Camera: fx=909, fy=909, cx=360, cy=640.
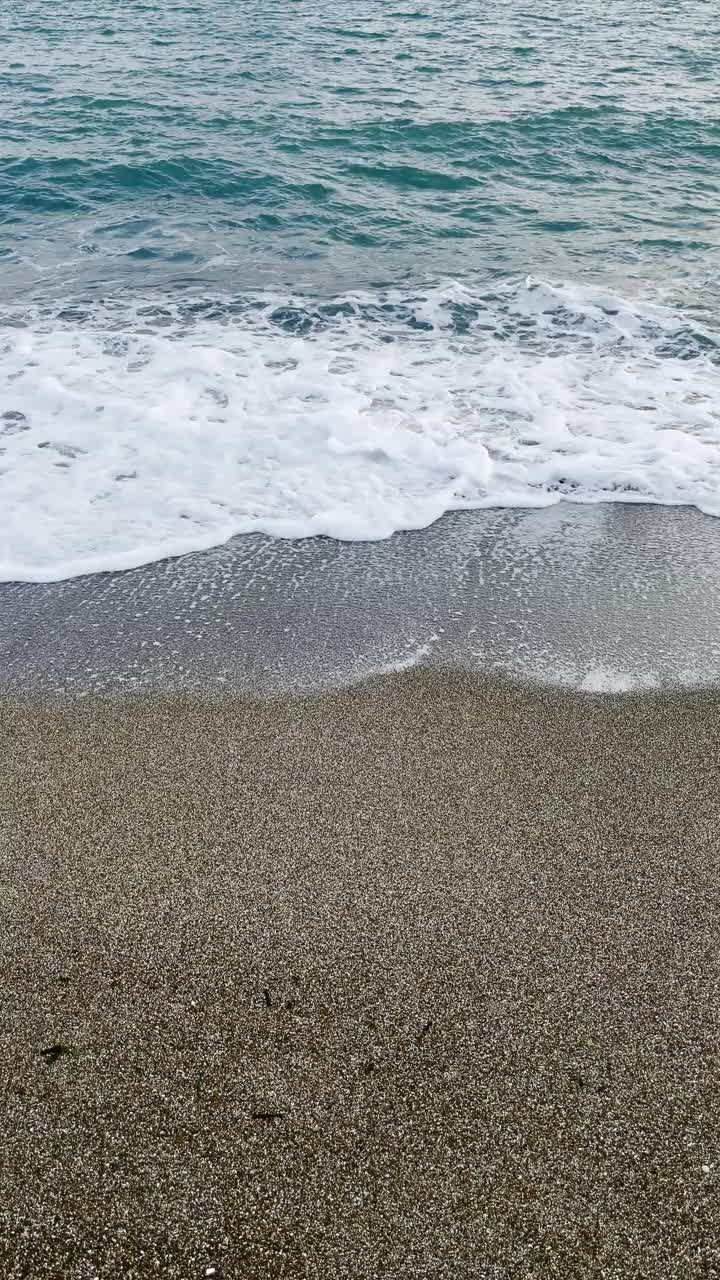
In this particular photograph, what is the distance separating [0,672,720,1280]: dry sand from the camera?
1.78 meters

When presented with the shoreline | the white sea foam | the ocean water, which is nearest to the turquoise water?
the ocean water

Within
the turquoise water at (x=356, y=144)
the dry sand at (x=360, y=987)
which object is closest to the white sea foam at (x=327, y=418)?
the turquoise water at (x=356, y=144)

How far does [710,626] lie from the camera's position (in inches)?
146

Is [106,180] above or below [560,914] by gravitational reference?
above

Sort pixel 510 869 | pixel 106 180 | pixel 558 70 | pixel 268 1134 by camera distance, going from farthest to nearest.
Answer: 1. pixel 558 70
2. pixel 106 180
3. pixel 510 869
4. pixel 268 1134

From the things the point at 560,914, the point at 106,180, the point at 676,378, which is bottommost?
the point at 560,914

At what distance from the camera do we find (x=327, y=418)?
529 cm

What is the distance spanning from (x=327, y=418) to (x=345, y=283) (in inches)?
122

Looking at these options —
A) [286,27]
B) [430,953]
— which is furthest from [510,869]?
[286,27]

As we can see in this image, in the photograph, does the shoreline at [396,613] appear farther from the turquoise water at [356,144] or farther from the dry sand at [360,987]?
the turquoise water at [356,144]

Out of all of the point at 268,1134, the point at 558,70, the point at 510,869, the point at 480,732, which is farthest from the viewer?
the point at 558,70

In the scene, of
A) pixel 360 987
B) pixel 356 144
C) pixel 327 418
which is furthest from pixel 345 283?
pixel 360 987

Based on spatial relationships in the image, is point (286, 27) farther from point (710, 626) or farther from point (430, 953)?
point (430, 953)

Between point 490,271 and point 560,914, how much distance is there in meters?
6.92
